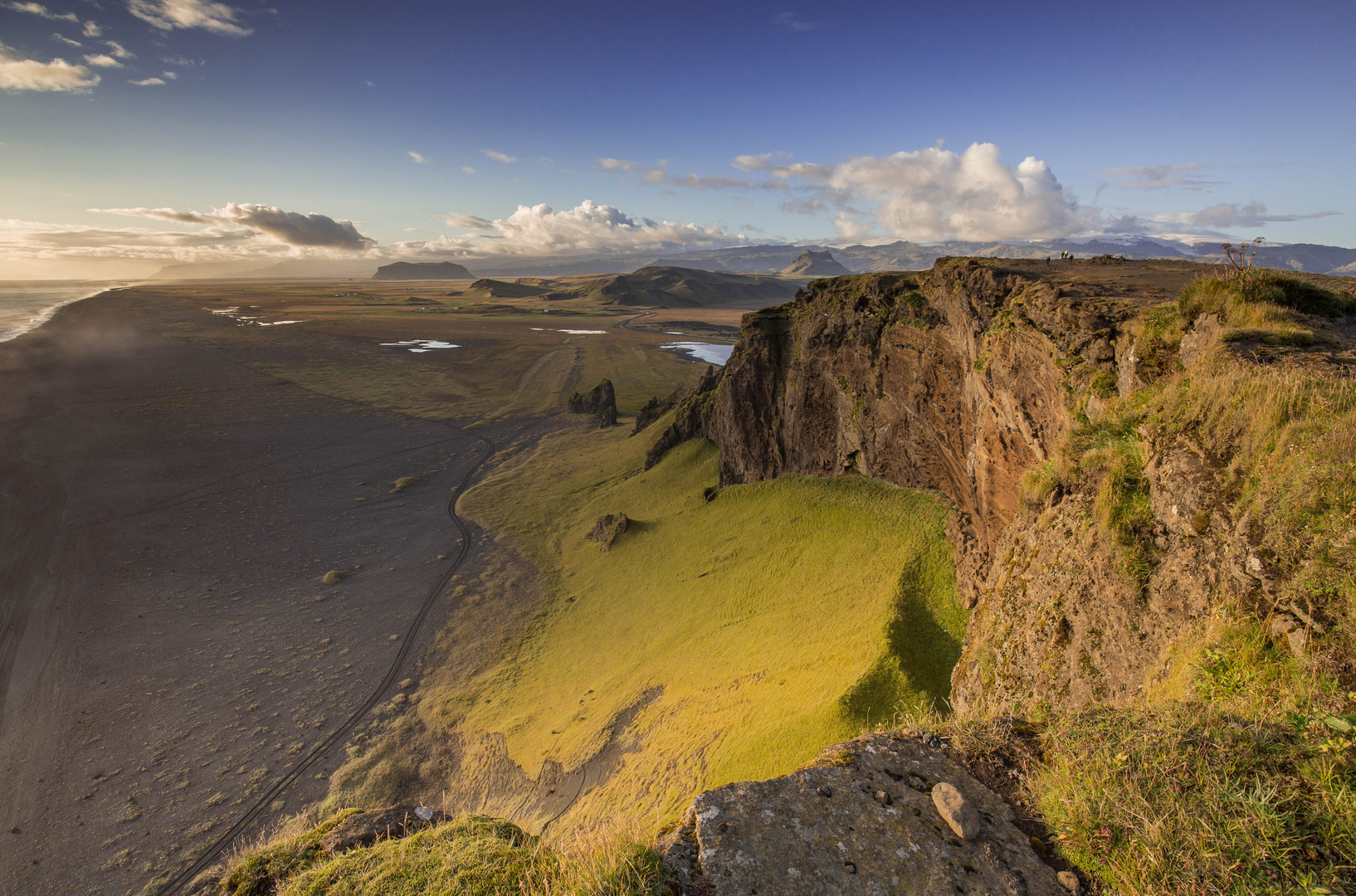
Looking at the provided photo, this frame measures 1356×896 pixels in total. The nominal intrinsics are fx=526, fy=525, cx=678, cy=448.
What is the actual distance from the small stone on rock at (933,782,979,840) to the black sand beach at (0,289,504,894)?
22.8m

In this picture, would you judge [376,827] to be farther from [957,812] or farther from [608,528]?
[608,528]

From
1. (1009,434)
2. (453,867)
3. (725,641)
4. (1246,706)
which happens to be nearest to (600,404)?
(725,641)

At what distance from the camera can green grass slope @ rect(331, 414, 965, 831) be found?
13391mm

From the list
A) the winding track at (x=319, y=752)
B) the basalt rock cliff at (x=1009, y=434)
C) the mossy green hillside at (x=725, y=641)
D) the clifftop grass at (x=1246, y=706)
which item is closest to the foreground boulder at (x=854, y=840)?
the clifftop grass at (x=1246, y=706)

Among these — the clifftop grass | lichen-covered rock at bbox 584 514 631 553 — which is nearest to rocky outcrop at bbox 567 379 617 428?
lichen-covered rock at bbox 584 514 631 553

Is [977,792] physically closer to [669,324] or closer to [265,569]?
[265,569]

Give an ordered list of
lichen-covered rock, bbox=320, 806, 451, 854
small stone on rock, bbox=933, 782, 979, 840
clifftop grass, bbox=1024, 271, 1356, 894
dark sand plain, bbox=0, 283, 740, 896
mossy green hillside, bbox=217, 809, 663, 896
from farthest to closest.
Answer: dark sand plain, bbox=0, 283, 740, 896 < lichen-covered rock, bbox=320, 806, 451, 854 < small stone on rock, bbox=933, 782, 979, 840 < mossy green hillside, bbox=217, 809, 663, 896 < clifftop grass, bbox=1024, 271, 1356, 894

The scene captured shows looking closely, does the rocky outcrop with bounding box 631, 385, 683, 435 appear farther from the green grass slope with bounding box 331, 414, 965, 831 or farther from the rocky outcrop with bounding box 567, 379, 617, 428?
the green grass slope with bounding box 331, 414, 965, 831

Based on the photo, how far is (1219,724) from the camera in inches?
163

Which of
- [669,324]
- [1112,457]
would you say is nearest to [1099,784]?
[1112,457]

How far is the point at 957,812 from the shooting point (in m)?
4.34

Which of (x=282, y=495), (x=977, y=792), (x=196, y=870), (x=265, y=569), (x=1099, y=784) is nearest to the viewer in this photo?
(x=1099, y=784)

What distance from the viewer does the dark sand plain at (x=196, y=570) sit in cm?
1883

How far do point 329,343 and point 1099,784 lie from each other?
434 ft
